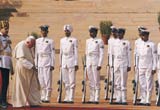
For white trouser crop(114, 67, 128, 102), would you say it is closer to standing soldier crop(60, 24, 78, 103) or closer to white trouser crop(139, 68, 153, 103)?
white trouser crop(139, 68, 153, 103)

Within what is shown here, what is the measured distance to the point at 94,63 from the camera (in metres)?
17.0

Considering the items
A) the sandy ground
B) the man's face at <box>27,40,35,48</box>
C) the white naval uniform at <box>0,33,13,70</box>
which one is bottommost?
the white naval uniform at <box>0,33,13,70</box>

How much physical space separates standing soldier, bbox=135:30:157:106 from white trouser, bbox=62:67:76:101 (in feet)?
4.86

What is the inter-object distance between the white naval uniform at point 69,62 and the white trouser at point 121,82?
917mm

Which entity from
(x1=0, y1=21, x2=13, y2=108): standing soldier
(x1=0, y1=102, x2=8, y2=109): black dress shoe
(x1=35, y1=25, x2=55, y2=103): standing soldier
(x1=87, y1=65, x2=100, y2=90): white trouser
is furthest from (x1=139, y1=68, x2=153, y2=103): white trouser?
(x1=0, y1=102, x2=8, y2=109): black dress shoe

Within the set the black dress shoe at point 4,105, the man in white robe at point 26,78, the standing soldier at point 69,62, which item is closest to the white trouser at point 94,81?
the standing soldier at point 69,62

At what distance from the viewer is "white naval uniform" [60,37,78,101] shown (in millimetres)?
17031

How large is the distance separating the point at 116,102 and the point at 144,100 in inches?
24.3

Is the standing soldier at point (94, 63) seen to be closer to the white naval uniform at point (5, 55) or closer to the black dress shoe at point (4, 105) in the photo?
the white naval uniform at point (5, 55)

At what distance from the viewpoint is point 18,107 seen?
15.6m

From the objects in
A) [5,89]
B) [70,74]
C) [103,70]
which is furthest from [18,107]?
[103,70]

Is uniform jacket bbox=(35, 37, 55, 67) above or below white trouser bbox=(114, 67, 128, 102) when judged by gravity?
above

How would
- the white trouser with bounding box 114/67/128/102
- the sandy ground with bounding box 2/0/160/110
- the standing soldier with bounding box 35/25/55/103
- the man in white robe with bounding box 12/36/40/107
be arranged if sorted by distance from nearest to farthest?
the man in white robe with bounding box 12/36/40/107 < the white trouser with bounding box 114/67/128/102 < the standing soldier with bounding box 35/25/55/103 < the sandy ground with bounding box 2/0/160/110

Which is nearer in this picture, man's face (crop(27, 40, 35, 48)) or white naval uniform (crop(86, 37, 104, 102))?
man's face (crop(27, 40, 35, 48))
